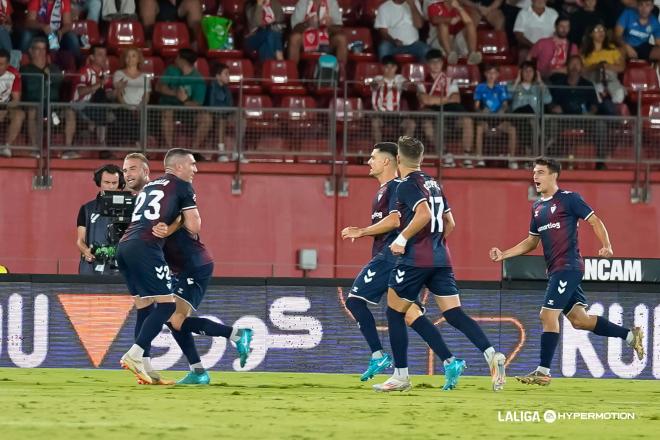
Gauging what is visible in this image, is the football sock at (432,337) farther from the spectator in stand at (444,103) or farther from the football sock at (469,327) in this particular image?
the spectator in stand at (444,103)

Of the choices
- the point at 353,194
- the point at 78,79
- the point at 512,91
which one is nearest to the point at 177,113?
the point at 78,79

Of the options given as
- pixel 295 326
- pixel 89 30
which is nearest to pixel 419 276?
pixel 295 326

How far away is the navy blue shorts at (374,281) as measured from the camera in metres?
12.7

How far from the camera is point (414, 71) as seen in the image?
20578mm

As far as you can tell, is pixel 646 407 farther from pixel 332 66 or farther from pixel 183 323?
pixel 332 66

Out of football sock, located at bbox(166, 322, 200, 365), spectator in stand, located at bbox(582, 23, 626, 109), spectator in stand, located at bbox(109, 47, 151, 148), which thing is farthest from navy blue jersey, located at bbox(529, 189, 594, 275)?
spectator in stand, located at bbox(582, 23, 626, 109)

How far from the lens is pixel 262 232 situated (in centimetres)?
1931

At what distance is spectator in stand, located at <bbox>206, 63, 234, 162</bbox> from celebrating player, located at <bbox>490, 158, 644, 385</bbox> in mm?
6375

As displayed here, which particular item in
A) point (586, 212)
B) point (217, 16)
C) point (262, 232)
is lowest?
point (262, 232)

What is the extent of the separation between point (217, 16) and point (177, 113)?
3.38 m

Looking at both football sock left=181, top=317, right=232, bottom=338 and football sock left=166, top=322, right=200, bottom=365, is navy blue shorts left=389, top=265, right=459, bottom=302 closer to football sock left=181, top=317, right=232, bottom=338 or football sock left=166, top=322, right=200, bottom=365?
football sock left=181, top=317, right=232, bottom=338

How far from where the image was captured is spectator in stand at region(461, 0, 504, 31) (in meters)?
22.3

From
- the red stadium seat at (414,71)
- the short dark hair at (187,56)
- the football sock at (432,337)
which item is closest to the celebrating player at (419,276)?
the football sock at (432,337)

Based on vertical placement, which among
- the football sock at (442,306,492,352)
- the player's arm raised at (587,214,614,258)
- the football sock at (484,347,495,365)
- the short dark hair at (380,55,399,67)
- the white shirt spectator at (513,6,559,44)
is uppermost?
the white shirt spectator at (513,6,559,44)
